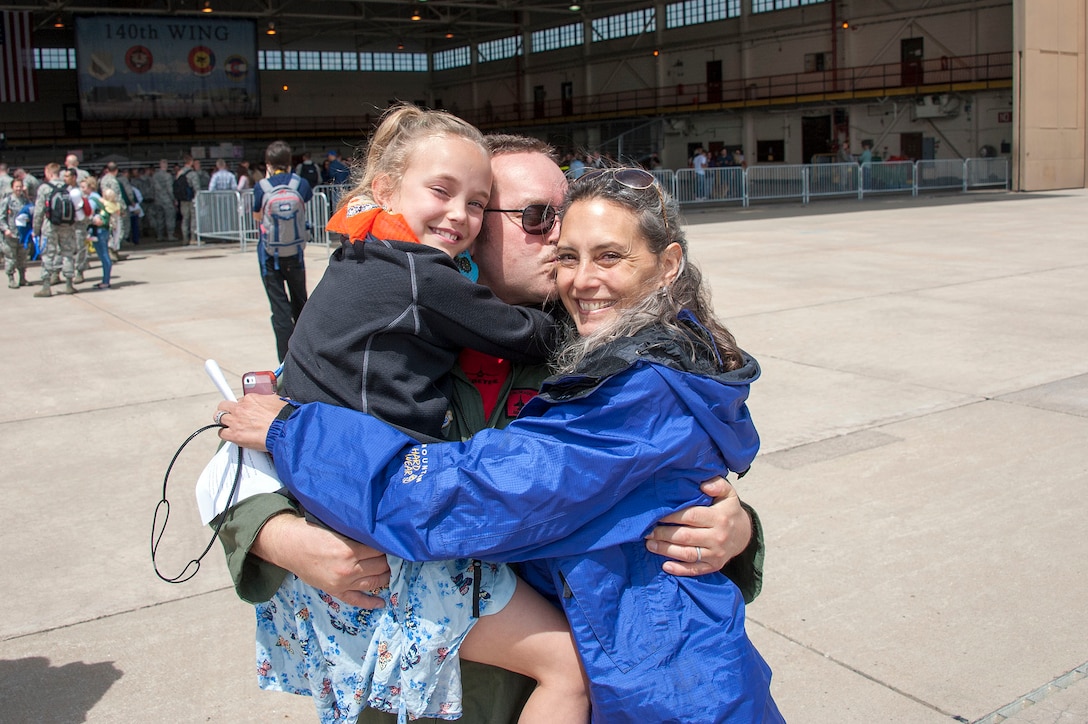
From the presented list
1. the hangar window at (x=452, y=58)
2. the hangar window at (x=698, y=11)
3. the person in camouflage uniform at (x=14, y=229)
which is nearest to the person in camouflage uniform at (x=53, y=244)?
the person in camouflage uniform at (x=14, y=229)

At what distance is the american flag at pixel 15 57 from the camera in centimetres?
3106

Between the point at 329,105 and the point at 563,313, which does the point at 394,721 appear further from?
the point at 329,105

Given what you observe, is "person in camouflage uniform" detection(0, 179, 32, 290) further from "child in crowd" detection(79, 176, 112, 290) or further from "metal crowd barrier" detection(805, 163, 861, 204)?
"metal crowd barrier" detection(805, 163, 861, 204)

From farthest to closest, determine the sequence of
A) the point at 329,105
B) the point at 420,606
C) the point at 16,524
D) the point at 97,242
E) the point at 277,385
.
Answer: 1. the point at 329,105
2. the point at 97,242
3. the point at 16,524
4. the point at 277,385
5. the point at 420,606

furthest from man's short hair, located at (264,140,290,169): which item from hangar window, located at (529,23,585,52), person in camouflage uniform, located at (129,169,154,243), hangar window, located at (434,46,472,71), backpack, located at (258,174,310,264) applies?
hangar window, located at (434,46,472,71)

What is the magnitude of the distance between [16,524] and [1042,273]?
10.8 m

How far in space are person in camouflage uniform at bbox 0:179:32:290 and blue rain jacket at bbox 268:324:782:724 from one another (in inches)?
592

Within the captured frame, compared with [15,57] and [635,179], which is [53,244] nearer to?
[635,179]

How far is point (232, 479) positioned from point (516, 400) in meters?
0.52

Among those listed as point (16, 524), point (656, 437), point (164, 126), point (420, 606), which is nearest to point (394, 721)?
point (420, 606)

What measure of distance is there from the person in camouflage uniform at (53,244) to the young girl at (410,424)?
1331cm

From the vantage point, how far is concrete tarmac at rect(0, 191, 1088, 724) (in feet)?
10.6

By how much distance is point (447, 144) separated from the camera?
1847mm

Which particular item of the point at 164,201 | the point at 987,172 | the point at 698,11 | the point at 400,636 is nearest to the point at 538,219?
the point at 400,636
